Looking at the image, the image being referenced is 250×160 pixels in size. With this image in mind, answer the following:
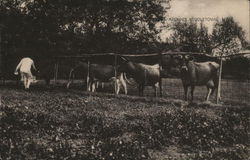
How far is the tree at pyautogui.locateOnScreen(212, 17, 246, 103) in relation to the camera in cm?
5531

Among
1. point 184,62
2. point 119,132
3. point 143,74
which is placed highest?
point 184,62

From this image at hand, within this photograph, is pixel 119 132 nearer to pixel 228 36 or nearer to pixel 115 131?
pixel 115 131

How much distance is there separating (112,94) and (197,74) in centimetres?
383

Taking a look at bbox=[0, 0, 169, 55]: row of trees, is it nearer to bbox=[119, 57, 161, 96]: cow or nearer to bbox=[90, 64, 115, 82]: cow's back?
bbox=[90, 64, 115, 82]: cow's back

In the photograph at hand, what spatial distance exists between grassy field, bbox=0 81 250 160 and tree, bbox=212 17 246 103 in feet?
138

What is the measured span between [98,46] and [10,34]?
7371 millimetres

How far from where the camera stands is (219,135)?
1127 cm

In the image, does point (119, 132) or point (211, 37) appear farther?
point (211, 37)

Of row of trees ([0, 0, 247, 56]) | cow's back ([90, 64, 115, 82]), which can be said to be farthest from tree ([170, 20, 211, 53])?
cow's back ([90, 64, 115, 82])

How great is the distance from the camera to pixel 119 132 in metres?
11.0

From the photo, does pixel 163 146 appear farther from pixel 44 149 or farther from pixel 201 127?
pixel 44 149

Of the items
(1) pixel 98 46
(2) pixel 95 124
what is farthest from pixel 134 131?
(1) pixel 98 46

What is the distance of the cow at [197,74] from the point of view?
1897cm

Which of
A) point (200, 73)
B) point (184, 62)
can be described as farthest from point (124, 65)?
point (200, 73)
